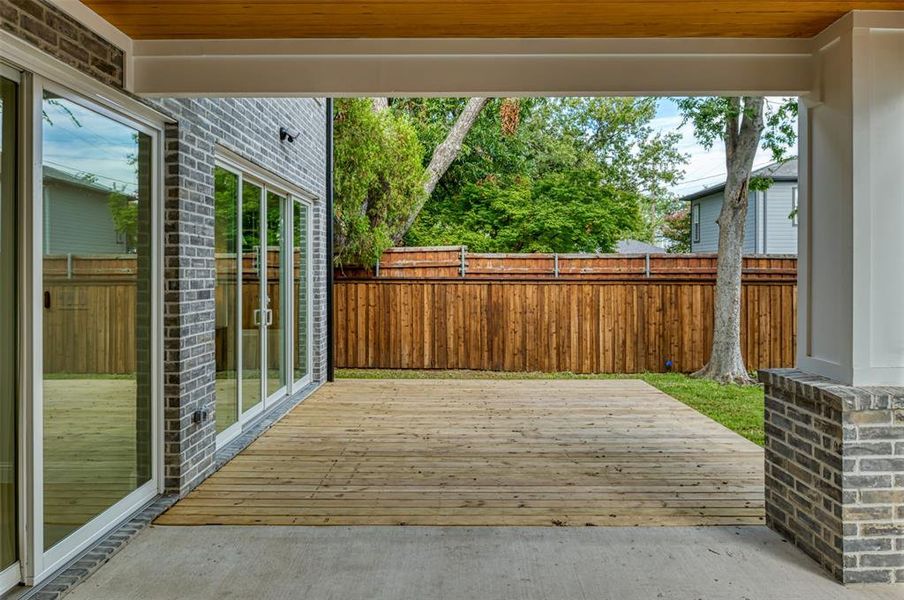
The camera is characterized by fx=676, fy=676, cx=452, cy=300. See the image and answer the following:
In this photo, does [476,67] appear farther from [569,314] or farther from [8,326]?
[569,314]

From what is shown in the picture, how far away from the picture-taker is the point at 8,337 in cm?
276

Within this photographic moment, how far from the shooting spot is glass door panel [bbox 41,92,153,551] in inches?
120

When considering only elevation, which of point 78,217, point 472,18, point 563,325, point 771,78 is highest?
point 472,18

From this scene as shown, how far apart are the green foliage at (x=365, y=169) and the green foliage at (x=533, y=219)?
4113 mm

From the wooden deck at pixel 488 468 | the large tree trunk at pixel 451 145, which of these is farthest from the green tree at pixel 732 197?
the large tree trunk at pixel 451 145

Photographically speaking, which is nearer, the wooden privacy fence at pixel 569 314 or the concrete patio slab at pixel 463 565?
the concrete patio slab at pixel 463 565

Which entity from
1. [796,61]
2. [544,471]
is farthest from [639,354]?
[796,61]

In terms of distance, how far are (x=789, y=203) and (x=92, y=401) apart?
643 inches

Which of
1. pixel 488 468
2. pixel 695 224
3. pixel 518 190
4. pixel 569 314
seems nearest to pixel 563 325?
pixel 569 314

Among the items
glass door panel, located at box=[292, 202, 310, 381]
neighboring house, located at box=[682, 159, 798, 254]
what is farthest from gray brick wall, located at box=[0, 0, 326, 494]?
neighboring house, located at box=[682, 159, 798, 254]

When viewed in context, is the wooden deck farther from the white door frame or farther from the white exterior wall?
the white exterior wall

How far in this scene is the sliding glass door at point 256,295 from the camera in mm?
5223

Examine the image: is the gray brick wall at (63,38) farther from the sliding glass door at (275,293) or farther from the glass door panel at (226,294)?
the sliding glass door at (275,293)

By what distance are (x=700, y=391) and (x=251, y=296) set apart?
5757 millimetres
